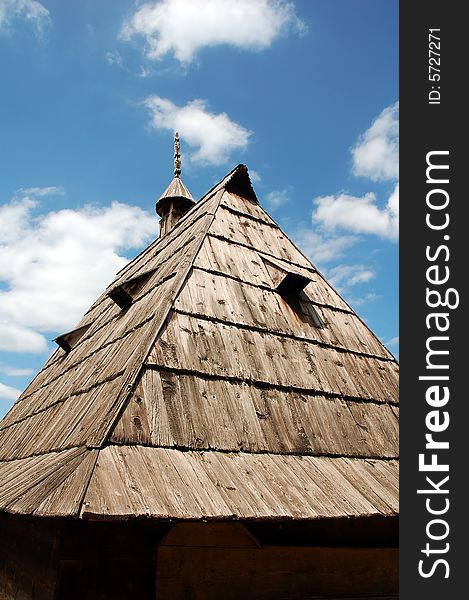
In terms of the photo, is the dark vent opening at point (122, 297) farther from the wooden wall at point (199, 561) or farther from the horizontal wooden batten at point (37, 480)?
the wooden wall at point (199, 561)

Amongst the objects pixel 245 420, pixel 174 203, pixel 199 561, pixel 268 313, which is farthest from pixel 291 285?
pixel 174 203

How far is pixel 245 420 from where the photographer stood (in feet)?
14.5

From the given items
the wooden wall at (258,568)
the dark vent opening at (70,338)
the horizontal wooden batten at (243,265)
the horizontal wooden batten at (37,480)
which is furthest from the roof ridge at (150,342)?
the dark vent opening at (70,338)

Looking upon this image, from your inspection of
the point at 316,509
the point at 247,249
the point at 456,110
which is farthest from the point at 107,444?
the point at 247,249

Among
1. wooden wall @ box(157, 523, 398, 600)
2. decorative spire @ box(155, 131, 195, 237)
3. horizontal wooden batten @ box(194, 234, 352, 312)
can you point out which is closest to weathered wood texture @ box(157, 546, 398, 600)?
wooden wall @ box(157, 523, 398, 600)

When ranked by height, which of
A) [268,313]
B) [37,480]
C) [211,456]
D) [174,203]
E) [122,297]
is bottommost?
[37,480]

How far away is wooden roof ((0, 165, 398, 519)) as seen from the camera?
3.35m

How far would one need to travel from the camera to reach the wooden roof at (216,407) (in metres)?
3.35

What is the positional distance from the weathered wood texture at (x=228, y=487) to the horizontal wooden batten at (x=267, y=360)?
1012 millimetres

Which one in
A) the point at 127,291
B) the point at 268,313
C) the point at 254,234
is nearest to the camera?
the point at 268,313

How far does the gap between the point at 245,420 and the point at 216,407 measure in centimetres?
30

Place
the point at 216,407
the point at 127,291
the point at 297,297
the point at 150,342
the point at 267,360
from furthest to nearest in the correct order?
the point at 127,291, the point at 297,297, the point at 267,360, the point at 150,342, the point at 216,407

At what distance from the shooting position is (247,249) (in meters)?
7.29

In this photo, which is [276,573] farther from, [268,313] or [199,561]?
[268,313]
